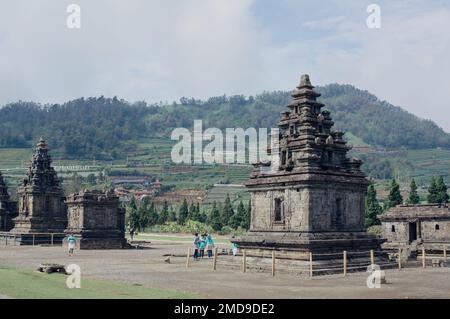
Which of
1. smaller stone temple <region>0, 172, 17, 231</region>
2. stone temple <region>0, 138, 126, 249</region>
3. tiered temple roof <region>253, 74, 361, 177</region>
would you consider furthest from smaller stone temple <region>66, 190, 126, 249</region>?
tiered temple roof <region>253, 74, 361, 177</region>

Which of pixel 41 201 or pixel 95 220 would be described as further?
pixel 41 201

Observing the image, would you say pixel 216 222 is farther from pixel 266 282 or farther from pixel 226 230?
pixel 266 282

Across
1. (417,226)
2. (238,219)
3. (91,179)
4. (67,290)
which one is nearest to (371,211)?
(417,226)

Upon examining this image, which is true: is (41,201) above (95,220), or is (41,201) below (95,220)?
above

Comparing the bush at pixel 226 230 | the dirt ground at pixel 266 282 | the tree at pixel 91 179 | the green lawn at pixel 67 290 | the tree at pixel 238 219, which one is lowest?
the bush at pixel 226 230

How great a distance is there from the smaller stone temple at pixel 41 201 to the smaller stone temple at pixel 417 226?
33423mm

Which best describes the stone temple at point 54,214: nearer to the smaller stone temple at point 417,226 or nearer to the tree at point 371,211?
the smaller stone temple at point 417,226

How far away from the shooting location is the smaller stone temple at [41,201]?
6172 cm

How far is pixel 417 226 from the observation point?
5194cm

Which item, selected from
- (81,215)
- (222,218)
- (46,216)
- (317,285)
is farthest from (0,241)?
(317,285)

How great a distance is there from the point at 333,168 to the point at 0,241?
42.2 m

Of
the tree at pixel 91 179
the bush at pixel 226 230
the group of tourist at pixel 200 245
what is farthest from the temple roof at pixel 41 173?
the tree at pixel 91 179

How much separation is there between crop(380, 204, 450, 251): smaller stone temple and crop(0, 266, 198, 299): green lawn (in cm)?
3247

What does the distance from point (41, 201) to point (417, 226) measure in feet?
125
